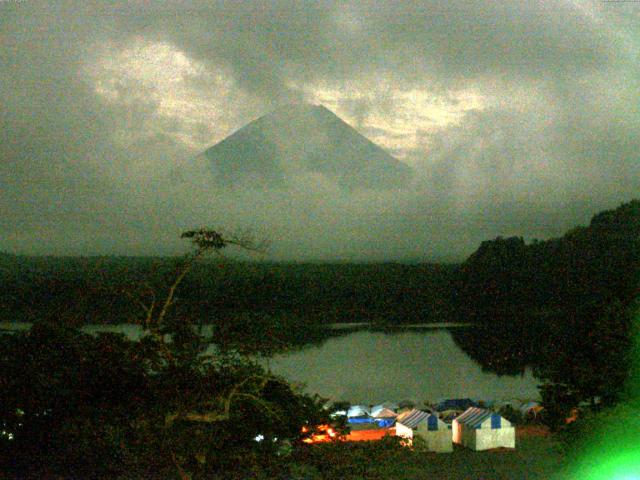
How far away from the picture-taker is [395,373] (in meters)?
23.6

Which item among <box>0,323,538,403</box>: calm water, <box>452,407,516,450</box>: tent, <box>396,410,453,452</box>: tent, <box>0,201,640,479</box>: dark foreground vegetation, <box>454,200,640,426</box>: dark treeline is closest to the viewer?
<box>0,201,640,479</box>: dark foreground vegetation

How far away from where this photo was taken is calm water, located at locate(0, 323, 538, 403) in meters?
19.7

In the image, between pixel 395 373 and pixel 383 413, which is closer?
pixel 383 413

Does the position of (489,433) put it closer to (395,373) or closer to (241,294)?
(241,294)

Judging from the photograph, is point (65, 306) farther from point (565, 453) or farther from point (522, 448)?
point (522, 448)

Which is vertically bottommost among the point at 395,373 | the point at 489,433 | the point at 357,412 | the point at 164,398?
the point at 395,373

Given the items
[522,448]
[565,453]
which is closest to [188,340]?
[565,453]

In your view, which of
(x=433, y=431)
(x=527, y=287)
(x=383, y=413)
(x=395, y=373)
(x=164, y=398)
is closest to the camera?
(x=164, y=398)

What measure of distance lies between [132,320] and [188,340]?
345 mm

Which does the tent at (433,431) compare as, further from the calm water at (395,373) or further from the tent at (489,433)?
the calm water at (395,373)

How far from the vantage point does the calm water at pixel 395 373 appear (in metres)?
19.7

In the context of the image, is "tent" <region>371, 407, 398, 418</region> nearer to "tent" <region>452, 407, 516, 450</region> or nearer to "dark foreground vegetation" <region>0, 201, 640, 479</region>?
"tent" <region>452, 407, 516, 450</region>

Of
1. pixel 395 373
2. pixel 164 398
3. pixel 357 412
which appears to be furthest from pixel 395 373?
pixel 164 398

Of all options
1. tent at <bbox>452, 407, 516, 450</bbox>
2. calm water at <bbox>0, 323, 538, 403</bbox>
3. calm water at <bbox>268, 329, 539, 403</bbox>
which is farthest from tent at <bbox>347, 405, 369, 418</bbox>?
calm water at <bbox>0, 323, 538, 403</bbox>
